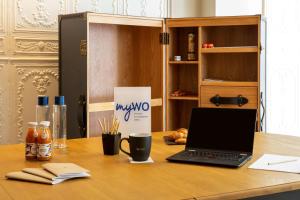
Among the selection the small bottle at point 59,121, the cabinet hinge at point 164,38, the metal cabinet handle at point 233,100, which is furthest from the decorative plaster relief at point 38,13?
the small bottle at point 59,121

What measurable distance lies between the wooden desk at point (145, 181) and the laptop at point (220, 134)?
75 mm

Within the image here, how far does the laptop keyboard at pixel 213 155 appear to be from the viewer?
71.4 inches

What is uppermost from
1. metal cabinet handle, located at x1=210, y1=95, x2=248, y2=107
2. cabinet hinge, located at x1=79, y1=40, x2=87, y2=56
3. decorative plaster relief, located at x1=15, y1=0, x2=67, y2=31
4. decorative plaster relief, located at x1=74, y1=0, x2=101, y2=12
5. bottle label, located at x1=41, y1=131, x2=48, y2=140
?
decorative plaster relief, located at x1=74, y1=0, x2=101, y2=12

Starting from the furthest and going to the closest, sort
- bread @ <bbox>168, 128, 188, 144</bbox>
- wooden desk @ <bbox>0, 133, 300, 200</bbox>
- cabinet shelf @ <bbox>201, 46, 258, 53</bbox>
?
1. cabinet shelf @ <bbox>201, 46, 258, 53</bbox>
2. bread @ <bbox>168, 128, 188, 144</bbox>
3. wooden desk @ <bbox>0, 133, 300, 200</bbox>

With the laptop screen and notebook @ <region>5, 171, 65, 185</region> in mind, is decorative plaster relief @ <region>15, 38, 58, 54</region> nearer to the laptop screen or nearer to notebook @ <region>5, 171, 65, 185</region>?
the laptop screen

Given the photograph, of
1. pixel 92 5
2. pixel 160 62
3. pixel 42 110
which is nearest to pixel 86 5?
pixel 92 5

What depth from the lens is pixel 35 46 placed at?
3.91 meters

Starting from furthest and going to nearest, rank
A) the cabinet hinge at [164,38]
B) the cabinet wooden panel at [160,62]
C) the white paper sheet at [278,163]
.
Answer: the cabinet hinge at [164,38], the cabinet wooden panel at [160,62], the white paper sheet at [278,163]

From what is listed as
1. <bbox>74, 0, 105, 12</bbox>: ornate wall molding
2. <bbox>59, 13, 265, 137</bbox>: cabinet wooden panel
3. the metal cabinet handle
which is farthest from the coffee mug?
<bbox>74, 0, 105, 12</bbox>: ornate wall molding

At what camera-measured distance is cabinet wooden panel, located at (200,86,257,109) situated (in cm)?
381

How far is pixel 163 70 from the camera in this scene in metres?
3.98

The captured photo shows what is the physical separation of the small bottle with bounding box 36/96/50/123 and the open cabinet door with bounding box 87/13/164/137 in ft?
5.14

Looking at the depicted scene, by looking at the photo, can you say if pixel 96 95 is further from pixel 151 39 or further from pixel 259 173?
pixel 259 173

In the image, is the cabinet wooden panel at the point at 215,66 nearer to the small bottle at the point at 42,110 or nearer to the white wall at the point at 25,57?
the white wall at the point at 25,57
